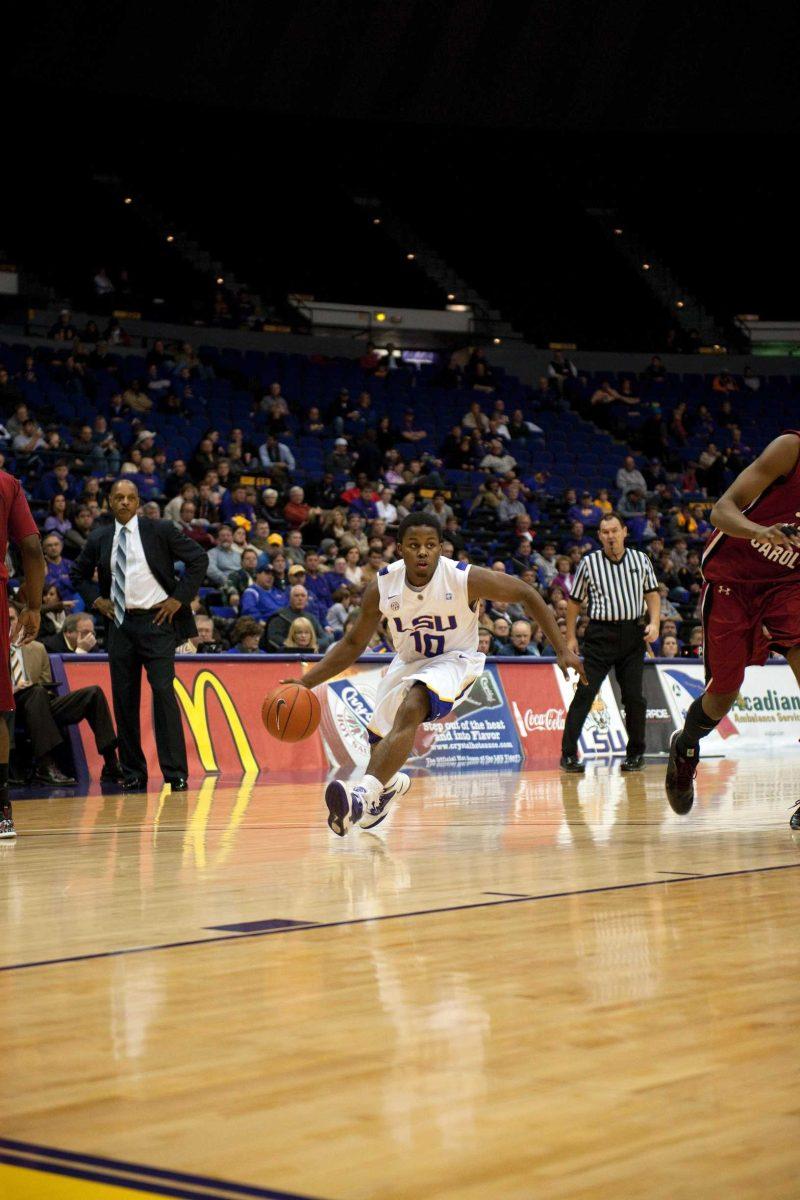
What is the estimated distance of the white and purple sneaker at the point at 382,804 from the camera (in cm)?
721

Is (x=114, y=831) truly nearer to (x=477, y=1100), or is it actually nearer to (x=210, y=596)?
(x=477, y=1100)

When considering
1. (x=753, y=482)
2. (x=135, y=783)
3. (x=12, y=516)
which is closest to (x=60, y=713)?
(x=135, y=783)

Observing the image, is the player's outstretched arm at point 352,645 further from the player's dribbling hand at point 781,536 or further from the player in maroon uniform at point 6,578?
the player's dribbling hand at point 781,536

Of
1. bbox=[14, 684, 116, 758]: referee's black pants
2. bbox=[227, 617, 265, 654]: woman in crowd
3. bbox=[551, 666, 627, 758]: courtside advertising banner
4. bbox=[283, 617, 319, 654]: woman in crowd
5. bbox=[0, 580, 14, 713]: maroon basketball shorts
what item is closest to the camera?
bbox=[0, 580, 14, 713]: maroon basketball shorts

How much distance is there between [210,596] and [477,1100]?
15.4 meters

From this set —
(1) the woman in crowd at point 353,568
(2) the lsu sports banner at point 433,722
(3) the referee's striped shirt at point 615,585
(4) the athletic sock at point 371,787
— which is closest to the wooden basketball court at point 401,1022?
(4) the athletic sock at point 371,787

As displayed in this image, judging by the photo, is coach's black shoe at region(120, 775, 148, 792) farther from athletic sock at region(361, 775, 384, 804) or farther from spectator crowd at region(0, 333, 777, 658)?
athletic sock at region(361, 775, 384, 804)

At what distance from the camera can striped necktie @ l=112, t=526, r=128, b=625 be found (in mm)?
11047

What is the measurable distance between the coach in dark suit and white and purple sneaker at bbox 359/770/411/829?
11.9ft

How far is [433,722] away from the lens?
45.3ft

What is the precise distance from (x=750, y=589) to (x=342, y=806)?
2333 millimetres

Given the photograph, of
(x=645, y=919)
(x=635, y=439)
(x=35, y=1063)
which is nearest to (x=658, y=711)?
(x=645, y=919)

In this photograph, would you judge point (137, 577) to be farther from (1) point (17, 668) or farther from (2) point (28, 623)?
(2) point (28, 623)

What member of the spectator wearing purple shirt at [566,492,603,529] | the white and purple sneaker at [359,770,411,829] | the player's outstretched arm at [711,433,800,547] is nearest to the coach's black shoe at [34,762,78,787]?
the white and purple sneaker at [359,770,411,829]
